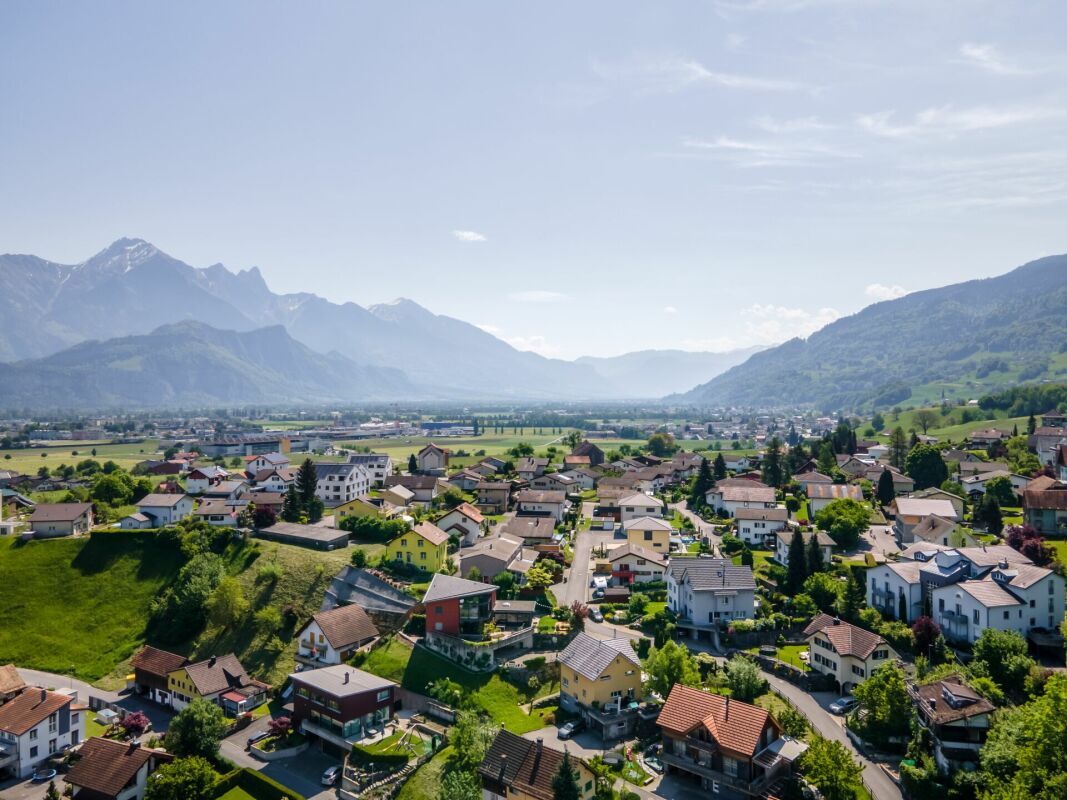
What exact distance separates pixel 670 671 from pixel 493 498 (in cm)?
4136

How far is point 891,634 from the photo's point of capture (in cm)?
4688

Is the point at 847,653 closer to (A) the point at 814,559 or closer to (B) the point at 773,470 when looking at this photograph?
(A) the point at 814,559

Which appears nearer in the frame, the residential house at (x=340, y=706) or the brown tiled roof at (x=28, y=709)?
the residential house at (x=340, y=706)

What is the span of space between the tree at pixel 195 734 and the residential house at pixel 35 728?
343 inches

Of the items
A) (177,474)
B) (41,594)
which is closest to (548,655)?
(41,594)

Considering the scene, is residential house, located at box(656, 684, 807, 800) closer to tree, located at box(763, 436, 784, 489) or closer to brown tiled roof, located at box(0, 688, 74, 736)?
brown tiled roof, located at box(0, 688, 74, 736)

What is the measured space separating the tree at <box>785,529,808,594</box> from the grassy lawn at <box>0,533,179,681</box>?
52.8m

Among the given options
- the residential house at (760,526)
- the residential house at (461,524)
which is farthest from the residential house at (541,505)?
the residential house at (760,526)

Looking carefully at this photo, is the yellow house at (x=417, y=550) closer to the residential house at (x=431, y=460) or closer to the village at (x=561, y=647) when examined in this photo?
the village at (x=561, y=647)

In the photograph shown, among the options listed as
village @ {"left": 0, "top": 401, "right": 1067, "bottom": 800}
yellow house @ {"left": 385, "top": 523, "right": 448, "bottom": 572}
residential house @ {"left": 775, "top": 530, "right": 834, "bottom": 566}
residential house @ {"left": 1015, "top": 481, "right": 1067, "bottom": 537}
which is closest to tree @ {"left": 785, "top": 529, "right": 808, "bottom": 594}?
village @ {"left": 0, "top": 401, "right": 1067, "bottom": 800}

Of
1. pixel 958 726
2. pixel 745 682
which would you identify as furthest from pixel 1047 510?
pixel 745 682

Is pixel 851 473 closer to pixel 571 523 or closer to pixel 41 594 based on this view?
pixel 571 523

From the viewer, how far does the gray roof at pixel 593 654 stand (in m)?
41.3

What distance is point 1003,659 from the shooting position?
4075cm
